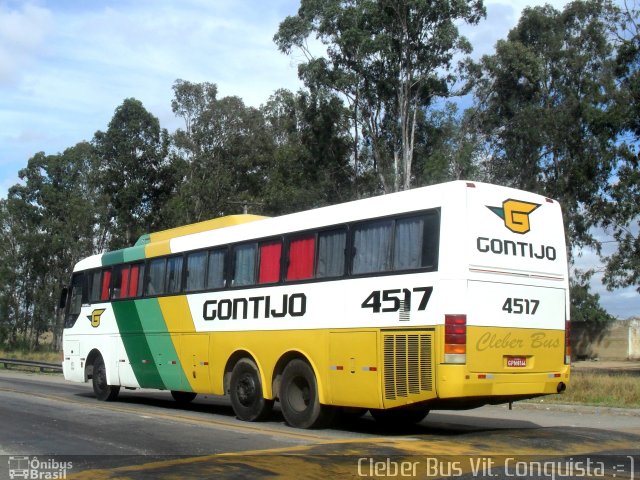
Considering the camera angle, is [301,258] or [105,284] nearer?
[301,258]

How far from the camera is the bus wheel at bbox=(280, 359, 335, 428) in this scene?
12.2 meters

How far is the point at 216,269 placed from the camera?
584 inches

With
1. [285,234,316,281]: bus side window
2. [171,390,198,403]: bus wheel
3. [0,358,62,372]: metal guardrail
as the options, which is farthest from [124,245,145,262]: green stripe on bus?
[0,358,62,372]: metal guardrail

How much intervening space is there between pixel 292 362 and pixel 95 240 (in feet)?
140

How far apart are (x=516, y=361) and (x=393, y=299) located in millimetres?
1988

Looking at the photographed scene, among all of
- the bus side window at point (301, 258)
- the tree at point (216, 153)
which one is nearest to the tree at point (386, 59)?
the tree at point (216, 153)

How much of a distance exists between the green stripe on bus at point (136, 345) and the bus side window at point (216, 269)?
9.32 ft

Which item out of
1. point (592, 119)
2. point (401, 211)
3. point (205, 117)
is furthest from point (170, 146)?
point (401, 211)

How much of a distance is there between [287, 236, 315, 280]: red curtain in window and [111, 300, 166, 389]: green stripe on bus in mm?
5032

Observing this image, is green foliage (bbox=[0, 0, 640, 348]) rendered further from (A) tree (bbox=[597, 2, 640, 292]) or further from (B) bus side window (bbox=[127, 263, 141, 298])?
(B) bus side window (bbox=[127, 263, 141, 298])

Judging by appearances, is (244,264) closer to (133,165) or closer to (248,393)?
(248,393)

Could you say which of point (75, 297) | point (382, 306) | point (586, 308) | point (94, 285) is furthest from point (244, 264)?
point (586, 308)

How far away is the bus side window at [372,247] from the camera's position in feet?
37.2

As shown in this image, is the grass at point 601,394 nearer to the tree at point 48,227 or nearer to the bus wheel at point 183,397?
the bus wheel at point 183,397
